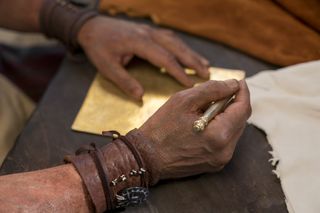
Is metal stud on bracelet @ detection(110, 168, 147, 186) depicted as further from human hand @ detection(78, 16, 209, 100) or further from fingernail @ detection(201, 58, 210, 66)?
fingernail @ detection(201, 58, 210, 66)

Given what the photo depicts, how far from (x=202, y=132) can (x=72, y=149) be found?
0.93 ft

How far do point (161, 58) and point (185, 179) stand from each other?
296 mm

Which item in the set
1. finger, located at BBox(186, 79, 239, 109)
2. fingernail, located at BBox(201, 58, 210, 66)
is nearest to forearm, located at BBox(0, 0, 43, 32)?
fingernail, located at BBox(201, 58, 210, 66)

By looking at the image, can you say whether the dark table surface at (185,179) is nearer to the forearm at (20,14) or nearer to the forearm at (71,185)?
the forearm at (71,185)

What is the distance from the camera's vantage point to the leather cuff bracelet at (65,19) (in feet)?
3.50

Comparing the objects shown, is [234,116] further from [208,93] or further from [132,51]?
[132,51]

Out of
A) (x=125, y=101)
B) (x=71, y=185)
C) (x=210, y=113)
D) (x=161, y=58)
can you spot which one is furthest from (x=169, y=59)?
(x=71, y=185)

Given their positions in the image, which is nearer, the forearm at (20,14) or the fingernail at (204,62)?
the fingernail at (204,62)

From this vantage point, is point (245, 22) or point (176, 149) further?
point (245, 22)

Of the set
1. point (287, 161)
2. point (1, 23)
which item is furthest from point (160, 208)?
point (1, 23)

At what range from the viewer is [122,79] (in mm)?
976

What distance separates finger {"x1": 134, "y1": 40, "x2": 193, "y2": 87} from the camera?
3.18 ft

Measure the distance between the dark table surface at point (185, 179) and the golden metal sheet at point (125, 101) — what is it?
0.07 ft

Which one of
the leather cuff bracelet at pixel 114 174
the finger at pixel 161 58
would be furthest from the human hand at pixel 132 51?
the leather cuff bracelet at pixel 114 174
